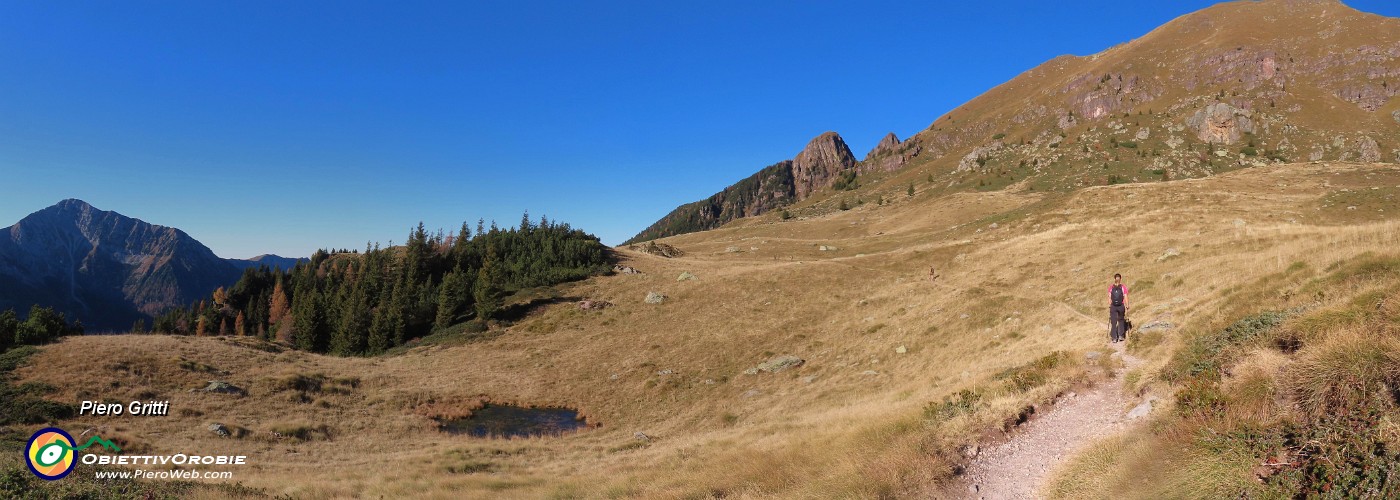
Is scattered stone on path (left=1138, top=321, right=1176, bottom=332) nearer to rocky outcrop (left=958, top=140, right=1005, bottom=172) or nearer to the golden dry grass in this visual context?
the golden dry grass

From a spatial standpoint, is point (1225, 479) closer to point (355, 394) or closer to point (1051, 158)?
point (355, 394)

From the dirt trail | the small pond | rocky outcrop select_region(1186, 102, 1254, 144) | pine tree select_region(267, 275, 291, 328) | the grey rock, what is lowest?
the small pond

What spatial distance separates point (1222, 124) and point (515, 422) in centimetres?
14058

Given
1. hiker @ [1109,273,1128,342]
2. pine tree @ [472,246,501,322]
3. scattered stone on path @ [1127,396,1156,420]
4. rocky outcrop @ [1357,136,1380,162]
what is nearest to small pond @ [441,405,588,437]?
scattered stone on path @ [1127,396,1156,420]

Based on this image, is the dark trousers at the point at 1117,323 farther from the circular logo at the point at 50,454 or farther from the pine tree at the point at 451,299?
the pine tree at the point at 451,299

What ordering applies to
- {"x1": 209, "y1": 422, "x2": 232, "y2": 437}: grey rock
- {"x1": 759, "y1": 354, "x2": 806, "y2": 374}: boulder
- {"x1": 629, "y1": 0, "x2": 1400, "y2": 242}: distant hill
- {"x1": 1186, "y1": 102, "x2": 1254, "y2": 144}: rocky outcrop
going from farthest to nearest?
{"x1": 1186, "y1": 102, "x2": 1254, "y2": 144}: rocky outcrop
{"x1": 629, "y1": 0, "x2": 1400, "y2": 242}: distant hill
{"x1": 759, "y1": 354, "x2": 806, "y2": 374}: boulder
{"x1": 209, "y1": 422, "x2": 232, "y2": 437}: grey rock

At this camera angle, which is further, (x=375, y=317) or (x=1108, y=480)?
(x=375, y=317)

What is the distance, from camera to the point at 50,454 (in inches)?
509

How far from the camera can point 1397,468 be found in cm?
568

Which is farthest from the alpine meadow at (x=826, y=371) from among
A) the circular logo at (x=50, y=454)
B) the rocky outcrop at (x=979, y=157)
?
the rocky outcrop at (x=979, y=157)

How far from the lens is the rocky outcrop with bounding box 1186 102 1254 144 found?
102m

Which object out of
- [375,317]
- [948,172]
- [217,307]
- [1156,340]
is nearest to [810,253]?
[375,317]

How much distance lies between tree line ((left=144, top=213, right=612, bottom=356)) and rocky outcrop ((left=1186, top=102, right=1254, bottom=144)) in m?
122

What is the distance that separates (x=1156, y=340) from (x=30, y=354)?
58504 millimetres
